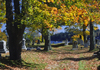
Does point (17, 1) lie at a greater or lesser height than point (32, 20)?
greater

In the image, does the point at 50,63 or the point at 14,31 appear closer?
the point at 14,31

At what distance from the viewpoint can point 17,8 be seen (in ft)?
30.5

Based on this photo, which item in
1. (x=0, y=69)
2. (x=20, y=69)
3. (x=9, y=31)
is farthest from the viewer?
(x=9, y=31)

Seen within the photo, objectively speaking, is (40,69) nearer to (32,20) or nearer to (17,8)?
(32,20)

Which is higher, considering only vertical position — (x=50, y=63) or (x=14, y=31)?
(x=14, y=31)

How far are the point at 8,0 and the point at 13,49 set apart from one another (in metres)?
3.86

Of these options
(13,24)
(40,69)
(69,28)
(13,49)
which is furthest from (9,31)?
(69,28)

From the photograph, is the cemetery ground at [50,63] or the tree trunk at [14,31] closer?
the cemetery ground at [50,63]

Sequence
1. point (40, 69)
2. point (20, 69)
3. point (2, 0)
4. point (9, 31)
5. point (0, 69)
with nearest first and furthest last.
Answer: point (0, 69) → point (20, 69) → point (40, 69) → point (9, 31) → point (2, 0)

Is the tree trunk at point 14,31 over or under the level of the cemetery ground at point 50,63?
over

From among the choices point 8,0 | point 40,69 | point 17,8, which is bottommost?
point 40,69

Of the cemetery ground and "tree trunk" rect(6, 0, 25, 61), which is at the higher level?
"tree trunk" rect(6, 0, 25, 61)

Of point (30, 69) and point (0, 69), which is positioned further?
point (30, 69)

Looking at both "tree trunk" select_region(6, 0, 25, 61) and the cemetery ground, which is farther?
"tree trunk" select_region(6, 0, 25, 61)
